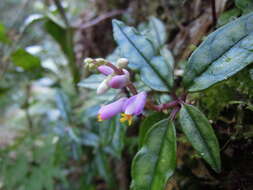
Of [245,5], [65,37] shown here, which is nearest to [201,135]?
[245,5]

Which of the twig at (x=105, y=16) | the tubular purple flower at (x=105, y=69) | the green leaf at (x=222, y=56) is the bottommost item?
the twig at (x=105, y=16)

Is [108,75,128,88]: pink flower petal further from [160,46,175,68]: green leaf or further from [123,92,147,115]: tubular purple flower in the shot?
[160,46,175,68]: green leaf

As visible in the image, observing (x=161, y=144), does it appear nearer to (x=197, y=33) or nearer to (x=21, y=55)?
(x=197, y=33)

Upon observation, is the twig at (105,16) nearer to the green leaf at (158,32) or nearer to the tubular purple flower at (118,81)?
the green leaf at (158,32)

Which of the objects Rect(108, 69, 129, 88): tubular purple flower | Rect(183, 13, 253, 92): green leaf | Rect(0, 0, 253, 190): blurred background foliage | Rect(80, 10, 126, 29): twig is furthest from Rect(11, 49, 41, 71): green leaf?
Rect(183, 13, 253, 92): green leaf

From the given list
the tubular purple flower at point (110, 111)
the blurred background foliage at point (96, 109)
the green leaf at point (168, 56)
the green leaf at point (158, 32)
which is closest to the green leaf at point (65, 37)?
the blurred background foliage at point (96, 109)

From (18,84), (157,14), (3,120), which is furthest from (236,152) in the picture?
(3,120)
